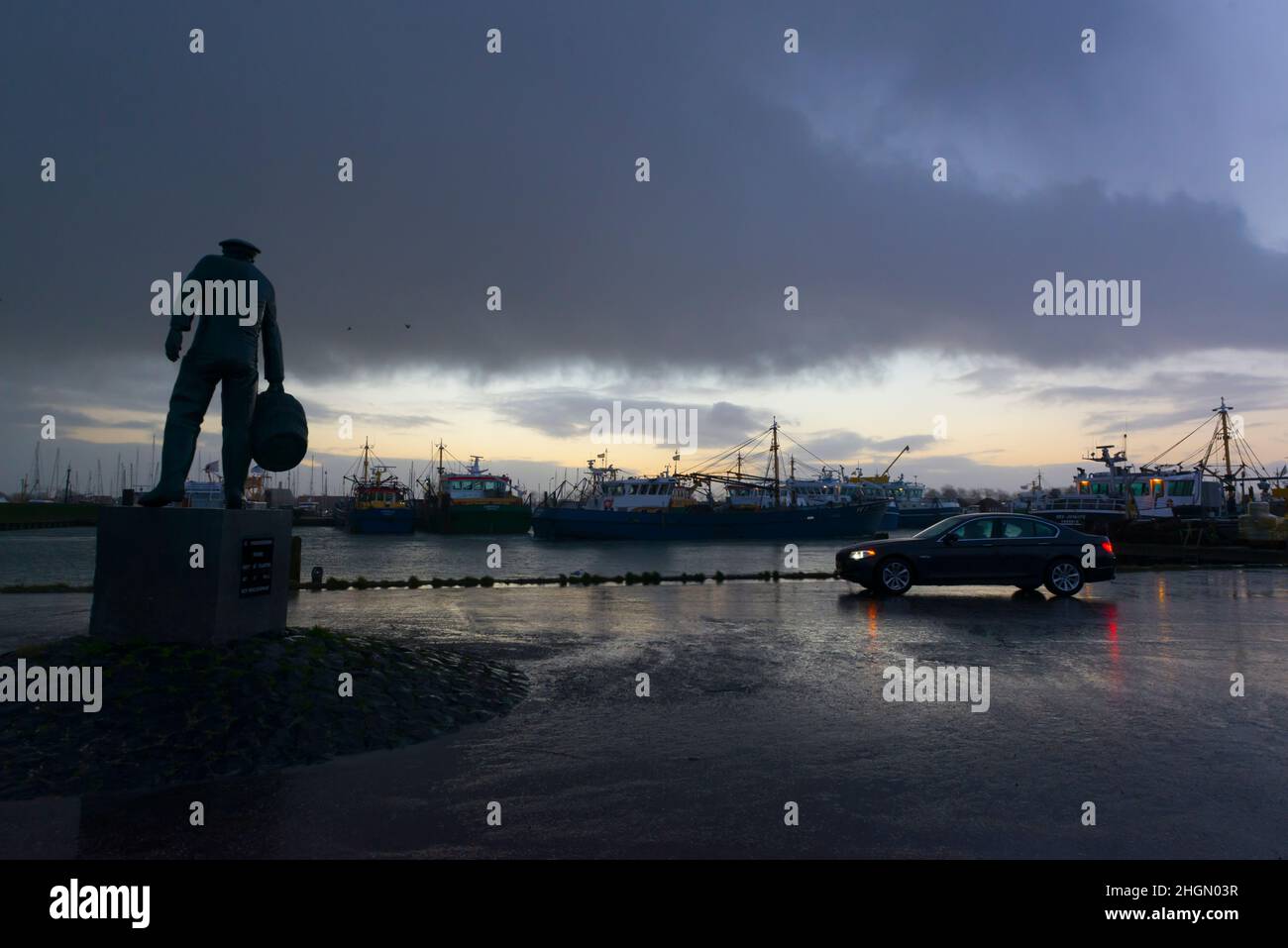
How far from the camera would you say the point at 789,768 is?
15.6 feet

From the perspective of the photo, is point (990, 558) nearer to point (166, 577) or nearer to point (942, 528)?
point (942, 528)

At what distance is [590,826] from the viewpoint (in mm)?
3861

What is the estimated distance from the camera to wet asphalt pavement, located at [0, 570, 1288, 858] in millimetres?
3709

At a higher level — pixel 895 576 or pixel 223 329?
pixel 223 329

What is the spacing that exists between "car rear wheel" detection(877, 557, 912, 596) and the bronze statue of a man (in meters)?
10.1

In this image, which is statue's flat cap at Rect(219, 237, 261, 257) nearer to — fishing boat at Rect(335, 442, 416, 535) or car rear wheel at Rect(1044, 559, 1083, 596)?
car rear wheel at Rect(1044, 559, 1083, 596)

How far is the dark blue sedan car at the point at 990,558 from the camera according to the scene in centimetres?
1370

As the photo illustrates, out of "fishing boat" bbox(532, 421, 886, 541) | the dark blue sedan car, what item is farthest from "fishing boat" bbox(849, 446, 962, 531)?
the dark blue sedan car

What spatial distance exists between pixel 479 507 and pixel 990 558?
82.0m

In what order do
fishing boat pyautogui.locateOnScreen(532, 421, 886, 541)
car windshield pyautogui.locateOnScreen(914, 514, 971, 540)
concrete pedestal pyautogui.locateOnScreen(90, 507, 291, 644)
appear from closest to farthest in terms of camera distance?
concrete pedestal pyautogui.locateOnScreen(90, 507, 291, 644) → car windshield pyautogui.locateOnScreen(914, 514, 971, 540) → fishing boat pyautogui.locateOnScreen(532, 421, 886, 541)

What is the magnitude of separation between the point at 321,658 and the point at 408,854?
311cm

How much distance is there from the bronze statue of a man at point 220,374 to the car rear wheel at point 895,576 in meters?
10.1

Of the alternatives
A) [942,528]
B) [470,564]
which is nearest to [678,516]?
[470,564]
